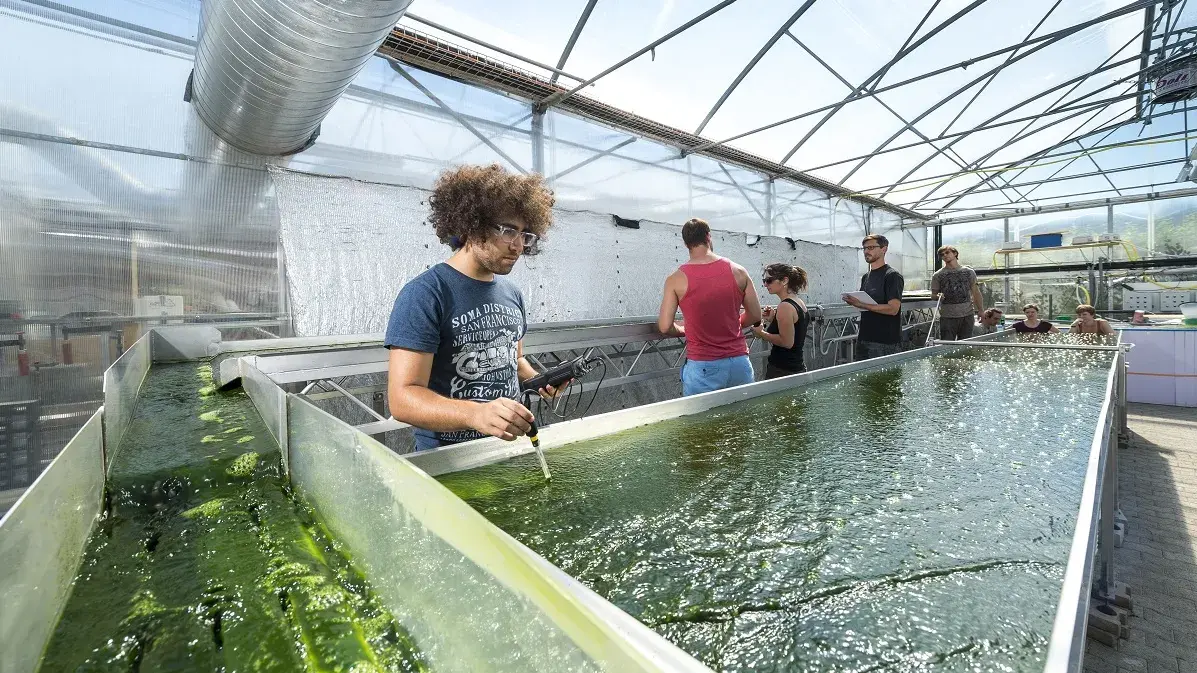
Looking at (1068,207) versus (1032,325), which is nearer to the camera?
(1032,325)

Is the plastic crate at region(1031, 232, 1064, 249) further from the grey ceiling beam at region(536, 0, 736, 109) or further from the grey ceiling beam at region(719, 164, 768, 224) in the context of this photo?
the grey ceiling beam at region(536, 0, 736, 109)

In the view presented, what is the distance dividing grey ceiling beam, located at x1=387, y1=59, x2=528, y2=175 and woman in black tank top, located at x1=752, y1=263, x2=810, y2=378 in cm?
191

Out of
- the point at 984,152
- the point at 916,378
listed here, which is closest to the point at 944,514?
the point at 916,378

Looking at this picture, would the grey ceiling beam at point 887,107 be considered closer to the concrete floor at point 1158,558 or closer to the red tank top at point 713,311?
the red tank top at point 713,311

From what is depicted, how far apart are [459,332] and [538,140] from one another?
3835 millimetres

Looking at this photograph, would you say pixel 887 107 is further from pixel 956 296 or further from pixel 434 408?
pixel 434 408

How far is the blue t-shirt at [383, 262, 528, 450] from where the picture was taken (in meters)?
1.11

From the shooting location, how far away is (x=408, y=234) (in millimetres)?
3791

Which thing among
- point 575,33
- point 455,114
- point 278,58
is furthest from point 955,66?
point 278,58

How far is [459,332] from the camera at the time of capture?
1189 mm

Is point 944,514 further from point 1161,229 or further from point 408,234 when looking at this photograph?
point 1161,229

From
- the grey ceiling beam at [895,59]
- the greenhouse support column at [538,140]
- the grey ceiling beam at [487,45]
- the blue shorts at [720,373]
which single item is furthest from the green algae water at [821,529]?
the grey ceiling beam at [895,59]

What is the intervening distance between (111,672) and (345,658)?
206mm

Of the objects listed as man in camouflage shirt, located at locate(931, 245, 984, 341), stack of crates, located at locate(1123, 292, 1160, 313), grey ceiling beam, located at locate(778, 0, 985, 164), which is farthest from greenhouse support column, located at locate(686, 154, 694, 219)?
stack of crates, located at locate(1123, 292, 1160, 313)
